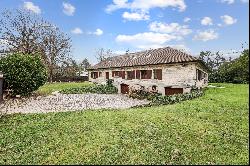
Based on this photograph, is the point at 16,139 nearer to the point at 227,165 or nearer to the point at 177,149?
the point at 177,149

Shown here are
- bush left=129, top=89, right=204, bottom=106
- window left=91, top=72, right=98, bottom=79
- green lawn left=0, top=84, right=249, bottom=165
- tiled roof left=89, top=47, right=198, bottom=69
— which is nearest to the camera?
green lawn left=0, top=84, right=249, bottom=165

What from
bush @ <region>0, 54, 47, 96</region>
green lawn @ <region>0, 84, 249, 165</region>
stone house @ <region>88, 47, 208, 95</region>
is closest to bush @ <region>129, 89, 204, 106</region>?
stone house @ <region>88, 47, 208, 95</region>

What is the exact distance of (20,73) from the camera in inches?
1027

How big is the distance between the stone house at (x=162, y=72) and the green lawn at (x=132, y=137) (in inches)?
444

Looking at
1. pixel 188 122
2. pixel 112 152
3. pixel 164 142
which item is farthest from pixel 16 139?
pixel 188 122

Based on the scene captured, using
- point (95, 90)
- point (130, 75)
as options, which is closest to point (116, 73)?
point (130, 75)

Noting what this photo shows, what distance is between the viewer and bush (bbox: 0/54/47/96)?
25941mm

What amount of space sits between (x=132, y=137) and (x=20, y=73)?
1767cm

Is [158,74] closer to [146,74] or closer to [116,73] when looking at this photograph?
[146,74]

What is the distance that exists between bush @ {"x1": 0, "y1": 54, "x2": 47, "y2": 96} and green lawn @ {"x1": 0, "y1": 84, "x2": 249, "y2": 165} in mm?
10264

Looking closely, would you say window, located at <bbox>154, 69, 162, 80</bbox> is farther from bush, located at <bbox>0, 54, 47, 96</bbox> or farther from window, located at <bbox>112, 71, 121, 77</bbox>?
bush, located at <bbox>0, 54, 47, 96</bbox>

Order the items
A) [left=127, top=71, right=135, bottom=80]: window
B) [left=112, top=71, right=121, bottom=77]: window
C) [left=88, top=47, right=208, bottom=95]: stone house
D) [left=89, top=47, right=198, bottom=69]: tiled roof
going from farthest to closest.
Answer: [left=112, top=71, right=121, bottom=77]: window
[left=127, top=71, right=135, bottom=80]: window
[left=89, top=47, right=198, bottom=69]: tiled roof
[left=88, top=47, right=208, bottom=95]: stone house

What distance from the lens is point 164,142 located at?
36.1 feet

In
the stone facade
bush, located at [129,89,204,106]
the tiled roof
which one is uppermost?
the tiled roof
